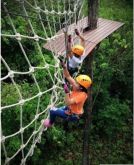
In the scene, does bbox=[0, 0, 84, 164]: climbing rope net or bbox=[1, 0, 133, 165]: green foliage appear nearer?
bbox=[0, 0, 84, 164]: climbing rope net

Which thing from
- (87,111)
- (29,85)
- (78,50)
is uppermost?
(78,50)

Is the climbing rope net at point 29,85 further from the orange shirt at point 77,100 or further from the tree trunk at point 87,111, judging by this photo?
the tree trunk at point 87,111

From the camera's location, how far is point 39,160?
233 inches

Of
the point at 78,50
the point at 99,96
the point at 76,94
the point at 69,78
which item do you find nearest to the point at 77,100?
the point at 76,94

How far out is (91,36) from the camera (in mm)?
4547

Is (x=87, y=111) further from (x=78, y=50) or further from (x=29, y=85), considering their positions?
(x=78, y=50)

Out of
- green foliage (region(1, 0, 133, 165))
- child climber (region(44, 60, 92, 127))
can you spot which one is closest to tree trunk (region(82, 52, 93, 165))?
green foliage (region(1, 0, 133, 165))

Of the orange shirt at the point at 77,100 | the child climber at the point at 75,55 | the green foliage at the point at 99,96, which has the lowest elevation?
the green foliage at the point at 99,96

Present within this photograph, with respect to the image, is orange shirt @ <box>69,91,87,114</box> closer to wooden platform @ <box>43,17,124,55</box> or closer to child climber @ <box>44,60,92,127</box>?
child climber @ <box>44,60,92,127</box>

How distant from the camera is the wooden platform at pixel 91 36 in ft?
13.7

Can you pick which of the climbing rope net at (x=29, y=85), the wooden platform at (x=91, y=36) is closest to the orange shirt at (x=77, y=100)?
the climbing rope net at (x=29, y=85)

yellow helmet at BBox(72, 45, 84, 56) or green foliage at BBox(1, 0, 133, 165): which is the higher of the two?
yellow helmet at BBox(72, 45, 84, 56)

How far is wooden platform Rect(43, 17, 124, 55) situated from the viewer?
13.7 ft

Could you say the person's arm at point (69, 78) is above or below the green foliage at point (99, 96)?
above
